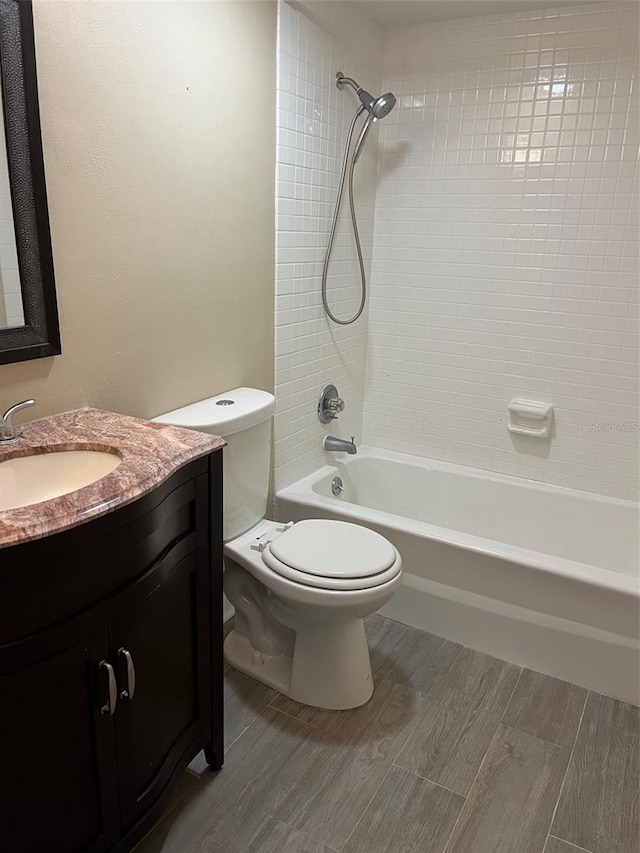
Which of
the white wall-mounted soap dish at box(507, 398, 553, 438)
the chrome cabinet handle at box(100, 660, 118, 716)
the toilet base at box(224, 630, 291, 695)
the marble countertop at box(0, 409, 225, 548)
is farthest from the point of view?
the white wall-mounted soap dish at box(507, 398, 553, 438)

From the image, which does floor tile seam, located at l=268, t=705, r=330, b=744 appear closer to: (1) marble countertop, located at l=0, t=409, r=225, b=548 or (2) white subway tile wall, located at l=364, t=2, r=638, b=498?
(1) marble countertop, located at l=0, t=409, r=225, b=548

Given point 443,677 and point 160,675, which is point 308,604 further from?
point 443,677

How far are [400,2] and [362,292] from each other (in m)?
1.03

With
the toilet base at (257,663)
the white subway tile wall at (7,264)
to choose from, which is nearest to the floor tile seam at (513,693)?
the toilet base at (257,663)

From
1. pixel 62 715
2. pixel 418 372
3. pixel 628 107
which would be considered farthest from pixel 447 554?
pixel 628 107

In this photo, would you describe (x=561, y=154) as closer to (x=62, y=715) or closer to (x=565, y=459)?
Answer: (x=565, y=459)

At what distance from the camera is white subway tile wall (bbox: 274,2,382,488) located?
2088 mm

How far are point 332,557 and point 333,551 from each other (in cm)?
3

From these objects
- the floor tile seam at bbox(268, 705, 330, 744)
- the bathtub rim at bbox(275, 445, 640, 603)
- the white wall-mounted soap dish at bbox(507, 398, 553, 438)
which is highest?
the white wall-mounted soap dish at bbox(507, 398, 553, 438)

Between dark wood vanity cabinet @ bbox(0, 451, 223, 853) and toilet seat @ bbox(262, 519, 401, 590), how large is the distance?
1.02ft

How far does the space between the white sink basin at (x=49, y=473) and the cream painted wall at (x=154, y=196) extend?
182 mm

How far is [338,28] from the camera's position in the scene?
220cm

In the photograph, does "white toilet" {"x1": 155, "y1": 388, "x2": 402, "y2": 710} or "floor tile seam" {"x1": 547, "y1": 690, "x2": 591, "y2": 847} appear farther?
"white toilet" {"x1": 155, "y1": 388, "x2": 402, "y2": 710}

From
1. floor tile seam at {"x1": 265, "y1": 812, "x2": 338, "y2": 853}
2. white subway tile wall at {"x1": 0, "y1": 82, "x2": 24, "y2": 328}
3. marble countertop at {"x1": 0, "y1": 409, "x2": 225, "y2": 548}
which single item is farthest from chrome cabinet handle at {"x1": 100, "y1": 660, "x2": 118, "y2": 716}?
white subway tile wall at {"x1": 0, "y1": 82, "x2": 24, "y2": 328}
